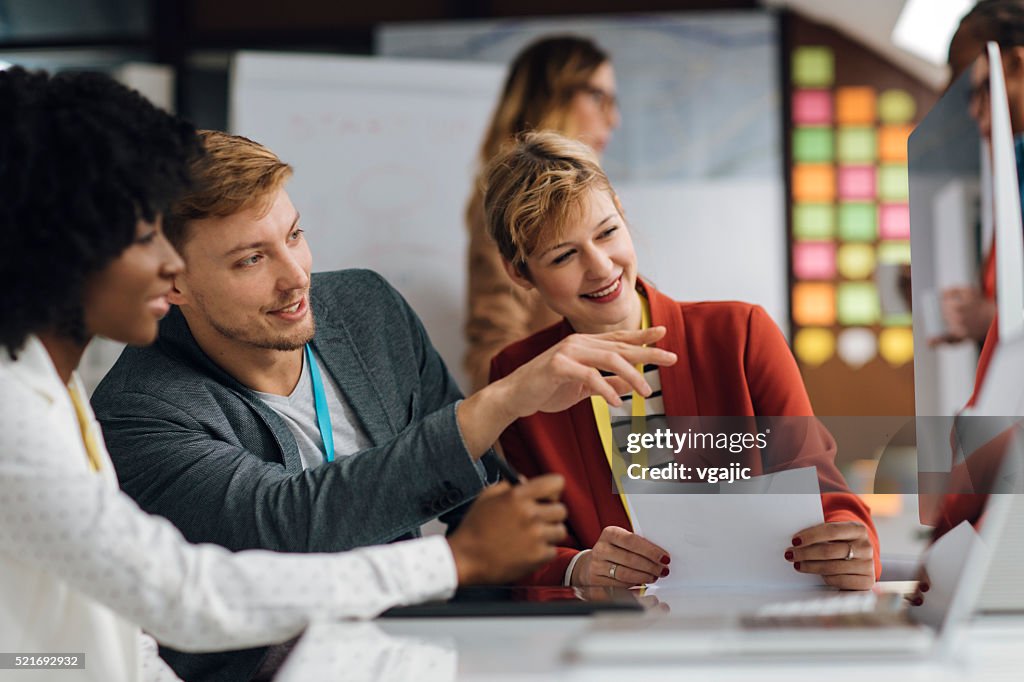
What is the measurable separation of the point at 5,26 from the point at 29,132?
10.2ft

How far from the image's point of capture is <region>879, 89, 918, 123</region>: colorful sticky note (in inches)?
133

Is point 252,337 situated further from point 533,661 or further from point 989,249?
point 989,249

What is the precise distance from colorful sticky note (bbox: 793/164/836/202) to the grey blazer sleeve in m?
2.51

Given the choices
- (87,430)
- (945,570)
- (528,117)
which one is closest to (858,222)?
(528,117)

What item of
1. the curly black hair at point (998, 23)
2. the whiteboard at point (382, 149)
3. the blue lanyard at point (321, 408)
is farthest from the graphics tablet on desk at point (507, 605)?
the whiteboard at point (382, 149)

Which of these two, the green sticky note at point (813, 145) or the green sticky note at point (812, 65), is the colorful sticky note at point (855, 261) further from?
the green sticky note at point (812, 65)

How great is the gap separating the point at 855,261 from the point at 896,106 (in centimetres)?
53

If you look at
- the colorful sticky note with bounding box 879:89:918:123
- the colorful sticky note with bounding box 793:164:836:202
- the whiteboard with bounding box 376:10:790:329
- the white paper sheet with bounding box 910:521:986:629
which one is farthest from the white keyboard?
the colorful sticky note with bounding box 879:89:918:123

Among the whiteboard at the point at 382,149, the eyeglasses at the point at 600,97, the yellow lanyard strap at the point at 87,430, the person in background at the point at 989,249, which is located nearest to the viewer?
the yellow lanyard strap at the point at 87,430

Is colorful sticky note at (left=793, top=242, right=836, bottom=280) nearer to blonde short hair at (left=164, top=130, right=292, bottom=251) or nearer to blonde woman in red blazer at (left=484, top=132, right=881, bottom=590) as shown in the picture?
blonde woman in red blazer at (left=484, top=132, right=881, bottom=590)

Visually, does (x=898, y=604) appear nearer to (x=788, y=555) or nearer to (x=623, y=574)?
(x=788, y=555)

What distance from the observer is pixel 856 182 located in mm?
3385

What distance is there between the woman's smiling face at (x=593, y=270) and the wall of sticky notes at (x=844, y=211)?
2.05 m

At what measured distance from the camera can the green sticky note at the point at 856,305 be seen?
3.35 m
